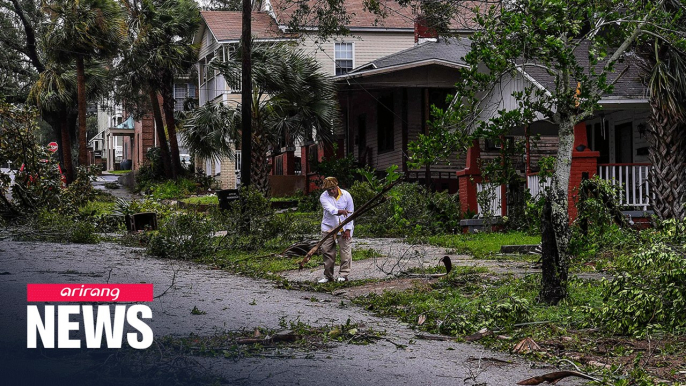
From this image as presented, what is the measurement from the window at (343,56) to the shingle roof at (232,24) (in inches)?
113

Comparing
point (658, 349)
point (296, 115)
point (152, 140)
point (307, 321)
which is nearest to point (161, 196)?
point (296, 115)

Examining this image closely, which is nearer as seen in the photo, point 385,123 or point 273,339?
point 273,339

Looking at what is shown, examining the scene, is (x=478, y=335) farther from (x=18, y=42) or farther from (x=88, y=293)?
(x=18, y=42)

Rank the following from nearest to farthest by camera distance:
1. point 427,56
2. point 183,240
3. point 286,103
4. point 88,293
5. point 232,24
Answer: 1. point 88,293
2. point 183,240
3. point 286,103
4. point 427,56
5. point 232,24

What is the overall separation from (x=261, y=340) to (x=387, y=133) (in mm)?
23298

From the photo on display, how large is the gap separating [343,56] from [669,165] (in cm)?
2262

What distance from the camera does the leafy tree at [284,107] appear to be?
85.4 feet

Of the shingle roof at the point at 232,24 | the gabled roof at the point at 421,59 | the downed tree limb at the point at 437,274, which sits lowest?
the downed tree limb at the point at 437,274


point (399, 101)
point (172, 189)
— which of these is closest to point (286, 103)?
point (399, 101)

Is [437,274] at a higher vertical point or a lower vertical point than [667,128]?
lower

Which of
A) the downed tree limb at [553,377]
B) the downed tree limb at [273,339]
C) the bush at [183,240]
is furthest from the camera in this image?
the bush at [183,240]

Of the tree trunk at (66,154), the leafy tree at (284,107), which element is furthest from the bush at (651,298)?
the tree trunk at (66,154)

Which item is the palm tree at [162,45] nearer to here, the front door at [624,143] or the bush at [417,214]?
the bush at [417,214]

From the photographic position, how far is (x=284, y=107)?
27266 millimetres
